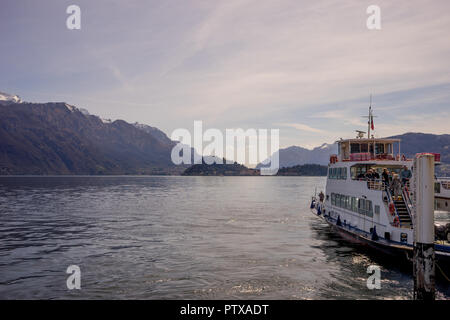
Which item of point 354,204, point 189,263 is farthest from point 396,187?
point 189,263

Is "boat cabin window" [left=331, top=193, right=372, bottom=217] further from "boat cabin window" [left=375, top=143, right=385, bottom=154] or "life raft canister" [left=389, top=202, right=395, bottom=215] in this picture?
"boat cabin window" [left=375, top=143, right=385, bottom=154]

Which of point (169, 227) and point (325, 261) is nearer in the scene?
point (325, 261)

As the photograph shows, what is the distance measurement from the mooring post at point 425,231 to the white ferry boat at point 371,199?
7.84m

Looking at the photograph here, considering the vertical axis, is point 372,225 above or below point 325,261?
above

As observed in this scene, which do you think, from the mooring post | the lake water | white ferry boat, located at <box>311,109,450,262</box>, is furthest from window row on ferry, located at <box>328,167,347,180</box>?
the mooring post

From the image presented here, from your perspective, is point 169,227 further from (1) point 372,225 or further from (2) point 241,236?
(1) point 372,225

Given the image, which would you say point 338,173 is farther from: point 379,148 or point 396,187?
point 396,187

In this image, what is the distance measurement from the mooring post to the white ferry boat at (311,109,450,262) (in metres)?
7.84

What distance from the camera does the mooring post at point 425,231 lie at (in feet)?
54.9

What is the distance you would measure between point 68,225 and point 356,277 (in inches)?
1550
